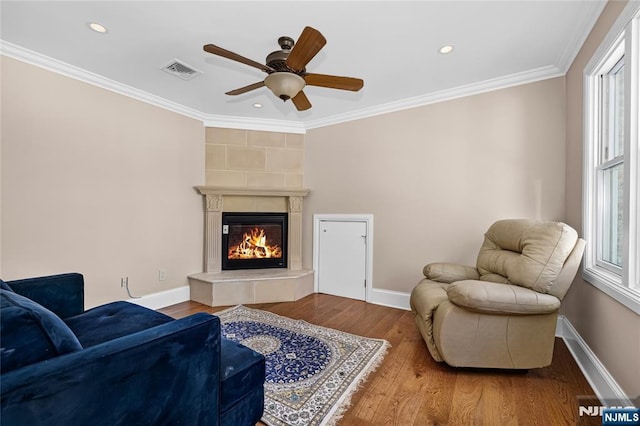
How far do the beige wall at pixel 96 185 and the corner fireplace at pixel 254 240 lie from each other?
369 millimetres

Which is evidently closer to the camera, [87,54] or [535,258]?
[535,258]

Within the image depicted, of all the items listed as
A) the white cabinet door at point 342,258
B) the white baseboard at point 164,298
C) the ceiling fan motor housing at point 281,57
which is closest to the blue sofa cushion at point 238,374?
the ceiling fan motor housing at point 281,57

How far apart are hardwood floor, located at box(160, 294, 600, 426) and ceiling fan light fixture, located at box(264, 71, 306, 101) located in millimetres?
2023

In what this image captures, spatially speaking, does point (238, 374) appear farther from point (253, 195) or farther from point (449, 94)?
point (449, 94)

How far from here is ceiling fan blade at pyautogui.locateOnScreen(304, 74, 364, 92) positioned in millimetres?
2004

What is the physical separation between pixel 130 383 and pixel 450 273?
8.15ft

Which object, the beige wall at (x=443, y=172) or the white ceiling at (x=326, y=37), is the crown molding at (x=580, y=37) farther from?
the beige wall at (x=443, y=172)

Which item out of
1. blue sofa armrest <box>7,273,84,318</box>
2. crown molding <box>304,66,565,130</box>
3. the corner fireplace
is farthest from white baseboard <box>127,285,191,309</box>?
crown molding <box>304,66,565,130</box>

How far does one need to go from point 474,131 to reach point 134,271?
3951 millimetres

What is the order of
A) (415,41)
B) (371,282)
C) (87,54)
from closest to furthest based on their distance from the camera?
(415,41)
(87,54)
(371,282)

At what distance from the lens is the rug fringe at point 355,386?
157cm

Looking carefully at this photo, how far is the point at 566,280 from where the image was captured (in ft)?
6.23

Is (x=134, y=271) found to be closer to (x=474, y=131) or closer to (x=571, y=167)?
(x=474, y=131)

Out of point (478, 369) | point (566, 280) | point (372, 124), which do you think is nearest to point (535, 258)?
point (566, 280)
